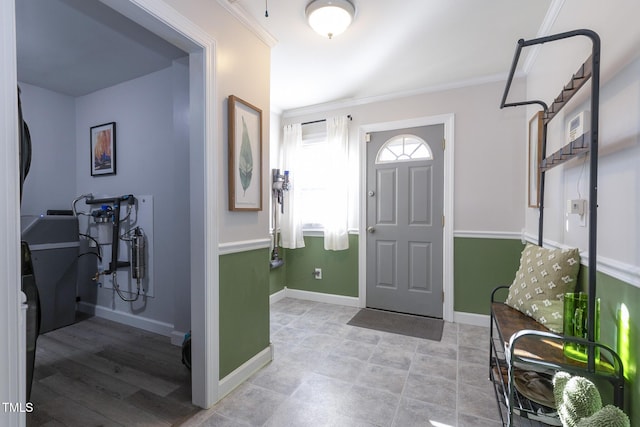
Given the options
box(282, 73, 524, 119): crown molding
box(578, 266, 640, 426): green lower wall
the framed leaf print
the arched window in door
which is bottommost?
box(578, 266, 640, 426): green lower wall

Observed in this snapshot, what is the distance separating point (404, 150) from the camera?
10.4 ft

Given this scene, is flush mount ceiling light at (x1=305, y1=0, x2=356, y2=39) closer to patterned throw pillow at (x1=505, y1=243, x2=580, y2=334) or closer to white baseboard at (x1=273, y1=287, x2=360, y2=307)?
patterned throw pillow at (x1=505, y1=243, x2=580, y2=334)

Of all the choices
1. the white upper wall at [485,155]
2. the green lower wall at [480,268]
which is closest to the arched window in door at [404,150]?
the white upper wall at [485,155]

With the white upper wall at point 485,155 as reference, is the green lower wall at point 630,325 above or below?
below

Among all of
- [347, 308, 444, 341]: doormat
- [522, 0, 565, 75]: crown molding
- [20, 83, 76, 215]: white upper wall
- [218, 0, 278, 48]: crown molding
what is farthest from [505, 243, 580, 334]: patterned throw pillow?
[20, 83, 76, 215]: white upper wall

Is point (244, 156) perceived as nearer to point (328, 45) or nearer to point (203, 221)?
point (203, 221)

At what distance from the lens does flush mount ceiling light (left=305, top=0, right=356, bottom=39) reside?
5.95ft

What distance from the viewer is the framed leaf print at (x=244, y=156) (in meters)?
1.82

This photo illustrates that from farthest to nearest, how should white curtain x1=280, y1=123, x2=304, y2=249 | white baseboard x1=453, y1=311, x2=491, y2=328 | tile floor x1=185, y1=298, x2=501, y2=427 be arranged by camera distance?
white curtain x1=280, y1=123, x2=304, y2=249 → white baseboard x1=453, y1=311, x2=491, y2=328 → tile floor x1=185, y1=298, x2=501, y2=427

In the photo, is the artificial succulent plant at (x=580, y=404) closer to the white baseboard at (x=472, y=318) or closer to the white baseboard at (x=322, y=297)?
the white baseboard at (x=472, y=318)

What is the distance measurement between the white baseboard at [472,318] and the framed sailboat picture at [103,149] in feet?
13.0

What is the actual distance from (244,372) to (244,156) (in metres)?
1.50

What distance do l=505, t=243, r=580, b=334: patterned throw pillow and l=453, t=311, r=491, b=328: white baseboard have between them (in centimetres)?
134

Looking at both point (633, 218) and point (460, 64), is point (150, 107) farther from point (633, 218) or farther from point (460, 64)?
point (633, 218)
